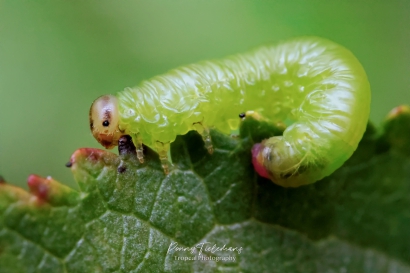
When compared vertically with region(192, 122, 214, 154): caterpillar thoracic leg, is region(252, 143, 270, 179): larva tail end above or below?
below

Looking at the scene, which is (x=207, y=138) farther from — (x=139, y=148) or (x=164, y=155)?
(x=139, y=148)

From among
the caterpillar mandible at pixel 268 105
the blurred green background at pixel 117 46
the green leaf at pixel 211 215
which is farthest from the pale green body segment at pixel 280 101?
the blurred green background at pixel 117 46

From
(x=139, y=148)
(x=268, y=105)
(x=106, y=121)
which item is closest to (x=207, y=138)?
(x=139, y=148)

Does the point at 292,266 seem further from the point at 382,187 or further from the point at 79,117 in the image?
the point at 79,117

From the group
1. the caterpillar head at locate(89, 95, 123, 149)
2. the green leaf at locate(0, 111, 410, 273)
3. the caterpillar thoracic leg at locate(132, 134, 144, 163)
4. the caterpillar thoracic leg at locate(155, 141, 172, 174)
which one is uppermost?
the caterpillar head at locate(89, 95, 123, 149)

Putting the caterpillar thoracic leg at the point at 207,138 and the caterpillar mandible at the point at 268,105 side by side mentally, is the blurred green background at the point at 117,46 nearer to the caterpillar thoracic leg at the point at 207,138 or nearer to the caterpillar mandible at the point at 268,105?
the caterpillar mandible at the point at 268,105

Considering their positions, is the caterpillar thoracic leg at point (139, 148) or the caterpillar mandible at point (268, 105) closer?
the caterpillar thoracic leg at point (139, 148)

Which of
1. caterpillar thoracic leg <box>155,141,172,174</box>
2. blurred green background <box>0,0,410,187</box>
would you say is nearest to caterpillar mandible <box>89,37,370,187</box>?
caterpillar thoracic leg <box>155,141,172,174</box>

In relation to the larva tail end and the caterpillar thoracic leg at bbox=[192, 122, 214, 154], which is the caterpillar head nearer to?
the caterpillar thoracic leg at bbox=[192, 122, 214, 154]
